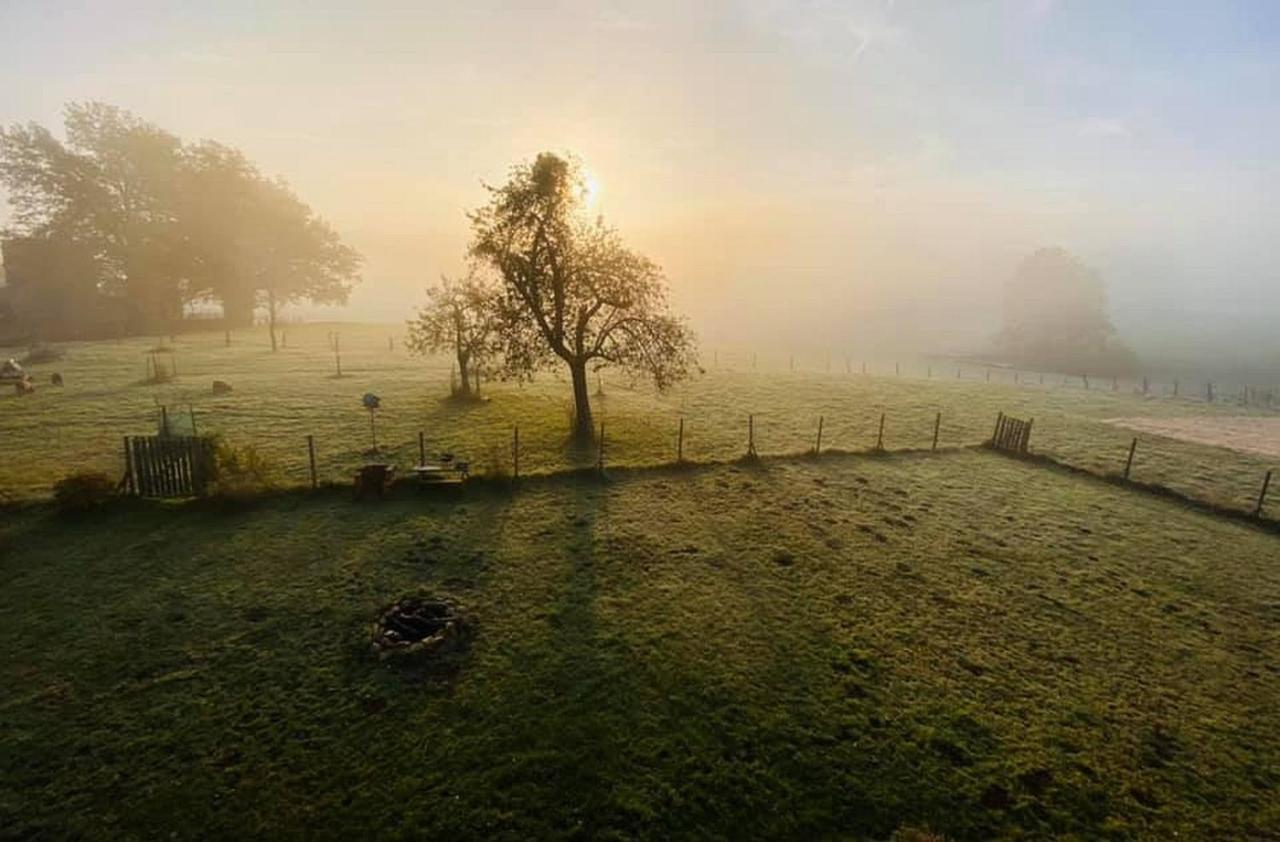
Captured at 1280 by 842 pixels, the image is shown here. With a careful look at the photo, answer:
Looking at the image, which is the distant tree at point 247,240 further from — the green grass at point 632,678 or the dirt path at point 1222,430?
the dirt path at point 1222,430

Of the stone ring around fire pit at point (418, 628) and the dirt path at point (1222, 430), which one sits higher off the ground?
the dirt path at point (1222, 430)

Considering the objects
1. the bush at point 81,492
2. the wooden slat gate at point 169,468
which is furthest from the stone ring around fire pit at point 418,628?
the bush at point 81,492

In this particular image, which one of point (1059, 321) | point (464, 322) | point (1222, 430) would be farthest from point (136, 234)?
point (1059, 321)

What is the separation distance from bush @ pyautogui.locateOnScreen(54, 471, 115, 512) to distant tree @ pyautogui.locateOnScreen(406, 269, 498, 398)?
14.6 metres

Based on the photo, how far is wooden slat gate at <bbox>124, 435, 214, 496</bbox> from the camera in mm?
18359

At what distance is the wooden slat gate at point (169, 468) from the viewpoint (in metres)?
18.4

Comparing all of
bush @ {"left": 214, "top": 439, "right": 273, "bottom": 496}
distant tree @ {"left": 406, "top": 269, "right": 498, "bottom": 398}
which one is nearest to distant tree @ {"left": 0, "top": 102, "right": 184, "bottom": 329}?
distant tree @ {"left": 406, "top": 269, "right": 498, "bottom": 398}

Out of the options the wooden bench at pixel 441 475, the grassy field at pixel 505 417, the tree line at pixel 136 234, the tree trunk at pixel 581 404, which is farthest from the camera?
the tree line at pixel 136 234

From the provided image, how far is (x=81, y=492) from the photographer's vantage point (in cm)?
1727

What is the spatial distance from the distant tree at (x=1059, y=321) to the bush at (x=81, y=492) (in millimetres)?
106070

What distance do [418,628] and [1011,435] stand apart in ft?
99.0

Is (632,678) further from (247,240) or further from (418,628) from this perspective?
(247,240)

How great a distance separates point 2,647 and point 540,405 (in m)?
24.4

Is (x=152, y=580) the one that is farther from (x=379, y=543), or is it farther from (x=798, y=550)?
(x=798, y=550)
